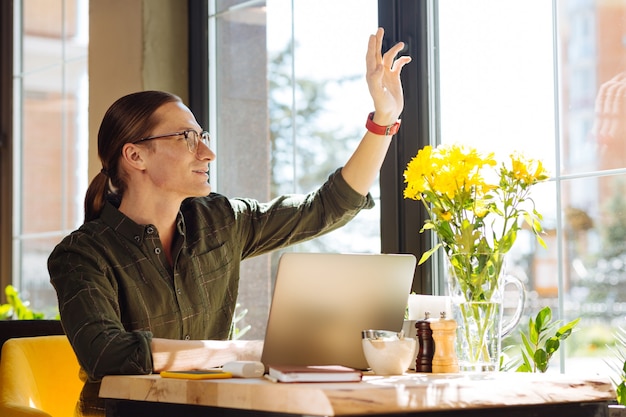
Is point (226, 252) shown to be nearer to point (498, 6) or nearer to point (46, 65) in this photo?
point (498, 6)

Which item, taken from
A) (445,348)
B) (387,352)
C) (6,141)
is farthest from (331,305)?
(6,141)

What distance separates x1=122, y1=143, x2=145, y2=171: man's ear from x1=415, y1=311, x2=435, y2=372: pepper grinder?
970mm

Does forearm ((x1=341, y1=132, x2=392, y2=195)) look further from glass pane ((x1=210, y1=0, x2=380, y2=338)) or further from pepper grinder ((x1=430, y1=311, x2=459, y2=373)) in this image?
pepper grinder ((x1=430, y1=311, x2=459, y2=373))

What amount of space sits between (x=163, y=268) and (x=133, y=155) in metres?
0.34

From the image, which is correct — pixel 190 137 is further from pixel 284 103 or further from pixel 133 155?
pixel 284 103

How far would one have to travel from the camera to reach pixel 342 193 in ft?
8.46

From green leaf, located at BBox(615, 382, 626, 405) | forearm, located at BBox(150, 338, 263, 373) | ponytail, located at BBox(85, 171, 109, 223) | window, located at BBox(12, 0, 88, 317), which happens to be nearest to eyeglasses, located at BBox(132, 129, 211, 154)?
ponytail, located at BBox(85, 171, 109, 223)

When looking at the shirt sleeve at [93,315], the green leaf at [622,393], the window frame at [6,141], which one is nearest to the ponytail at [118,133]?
the shirt sleeve at [93,315]

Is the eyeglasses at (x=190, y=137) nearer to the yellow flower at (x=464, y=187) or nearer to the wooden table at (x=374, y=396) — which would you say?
the yellow flower at (x=464, y=187)

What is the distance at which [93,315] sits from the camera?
2.10 m

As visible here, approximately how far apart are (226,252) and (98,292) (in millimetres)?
528

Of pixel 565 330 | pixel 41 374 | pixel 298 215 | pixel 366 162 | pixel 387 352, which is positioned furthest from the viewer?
pixel 41 374

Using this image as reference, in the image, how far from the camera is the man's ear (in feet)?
8.50

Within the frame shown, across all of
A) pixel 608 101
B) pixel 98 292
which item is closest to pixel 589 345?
pixel 608 101
